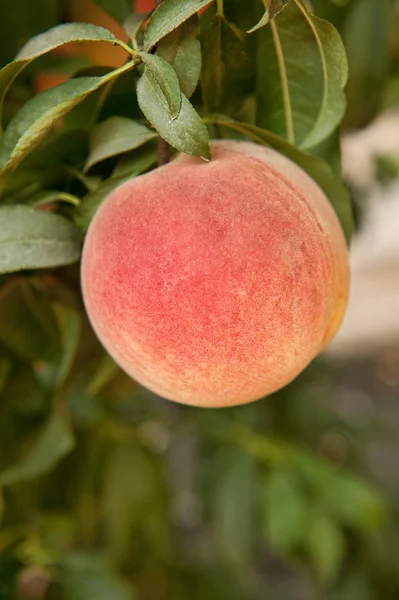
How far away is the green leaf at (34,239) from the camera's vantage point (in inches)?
15.8

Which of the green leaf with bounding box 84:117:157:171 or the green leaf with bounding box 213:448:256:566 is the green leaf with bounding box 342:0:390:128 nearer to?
the green leaf with bounding box 84:117:157:171

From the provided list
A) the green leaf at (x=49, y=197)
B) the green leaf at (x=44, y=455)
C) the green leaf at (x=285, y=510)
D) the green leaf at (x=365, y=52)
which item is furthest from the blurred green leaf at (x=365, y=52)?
the green leaf at (x=285, y=510)

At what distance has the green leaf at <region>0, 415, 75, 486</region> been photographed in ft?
1.85

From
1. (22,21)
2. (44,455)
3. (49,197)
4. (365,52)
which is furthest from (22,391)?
(365,52)

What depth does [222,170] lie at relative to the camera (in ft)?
1.18

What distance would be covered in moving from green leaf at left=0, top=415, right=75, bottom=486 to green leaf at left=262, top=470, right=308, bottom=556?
0.37m

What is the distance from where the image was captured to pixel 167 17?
0.33m

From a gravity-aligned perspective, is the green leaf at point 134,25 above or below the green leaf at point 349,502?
above

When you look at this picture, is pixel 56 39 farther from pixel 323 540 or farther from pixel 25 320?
pixel 323 540

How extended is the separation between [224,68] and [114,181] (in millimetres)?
100

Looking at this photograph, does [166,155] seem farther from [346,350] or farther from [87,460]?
[346,350]

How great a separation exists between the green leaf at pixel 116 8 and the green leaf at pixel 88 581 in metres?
0.52

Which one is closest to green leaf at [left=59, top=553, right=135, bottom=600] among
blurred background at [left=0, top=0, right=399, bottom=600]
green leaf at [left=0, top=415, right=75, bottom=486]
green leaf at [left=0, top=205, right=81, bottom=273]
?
blurred background at [left=0, top=0, right=399, bottom=600]

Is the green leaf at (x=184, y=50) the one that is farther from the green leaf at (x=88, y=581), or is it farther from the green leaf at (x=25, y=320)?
the green leaf at (x=88, y=581)
